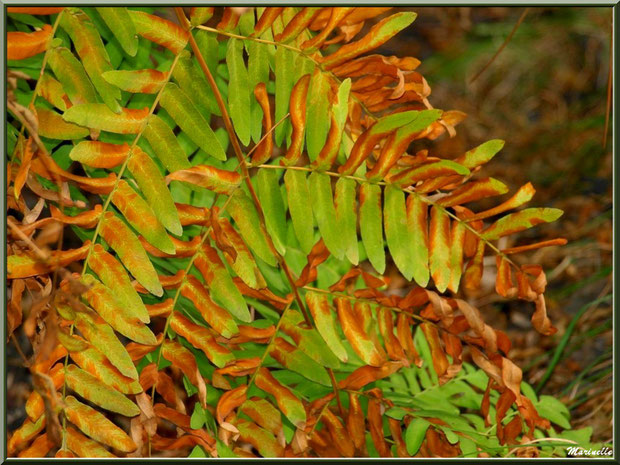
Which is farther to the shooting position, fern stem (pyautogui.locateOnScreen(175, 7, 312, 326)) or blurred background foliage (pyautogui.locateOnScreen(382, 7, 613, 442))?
blurred background foliage (pyautogui.locateOnScreen(382, 7, 613, 442))

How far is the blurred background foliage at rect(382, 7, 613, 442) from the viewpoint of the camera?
2445 mm

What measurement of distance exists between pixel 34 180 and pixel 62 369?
0.92 ft

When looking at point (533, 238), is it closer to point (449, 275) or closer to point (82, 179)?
point (449, 275)

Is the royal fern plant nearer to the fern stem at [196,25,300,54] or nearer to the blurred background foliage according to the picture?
the fern stem at [196,25,300,54]

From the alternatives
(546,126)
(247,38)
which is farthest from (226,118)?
(546,126)

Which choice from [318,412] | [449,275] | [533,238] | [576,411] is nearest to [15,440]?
[318,412]

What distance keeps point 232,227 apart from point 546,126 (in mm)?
2251

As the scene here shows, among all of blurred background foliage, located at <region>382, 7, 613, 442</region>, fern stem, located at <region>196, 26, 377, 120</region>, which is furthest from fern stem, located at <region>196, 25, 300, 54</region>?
blurred background foliage, located at <region>382, 7, 613, 442</region>

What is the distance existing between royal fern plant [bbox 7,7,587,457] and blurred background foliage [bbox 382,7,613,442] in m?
1.08

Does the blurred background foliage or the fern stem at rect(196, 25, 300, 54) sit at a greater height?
the fern stem at rect(196, 25, 300, 54)

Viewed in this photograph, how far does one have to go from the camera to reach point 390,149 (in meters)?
1.10

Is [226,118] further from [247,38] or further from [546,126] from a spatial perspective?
[546,126]

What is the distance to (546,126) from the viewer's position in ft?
9.93

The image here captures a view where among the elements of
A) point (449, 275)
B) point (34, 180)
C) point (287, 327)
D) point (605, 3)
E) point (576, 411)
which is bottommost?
point (576, 411)
